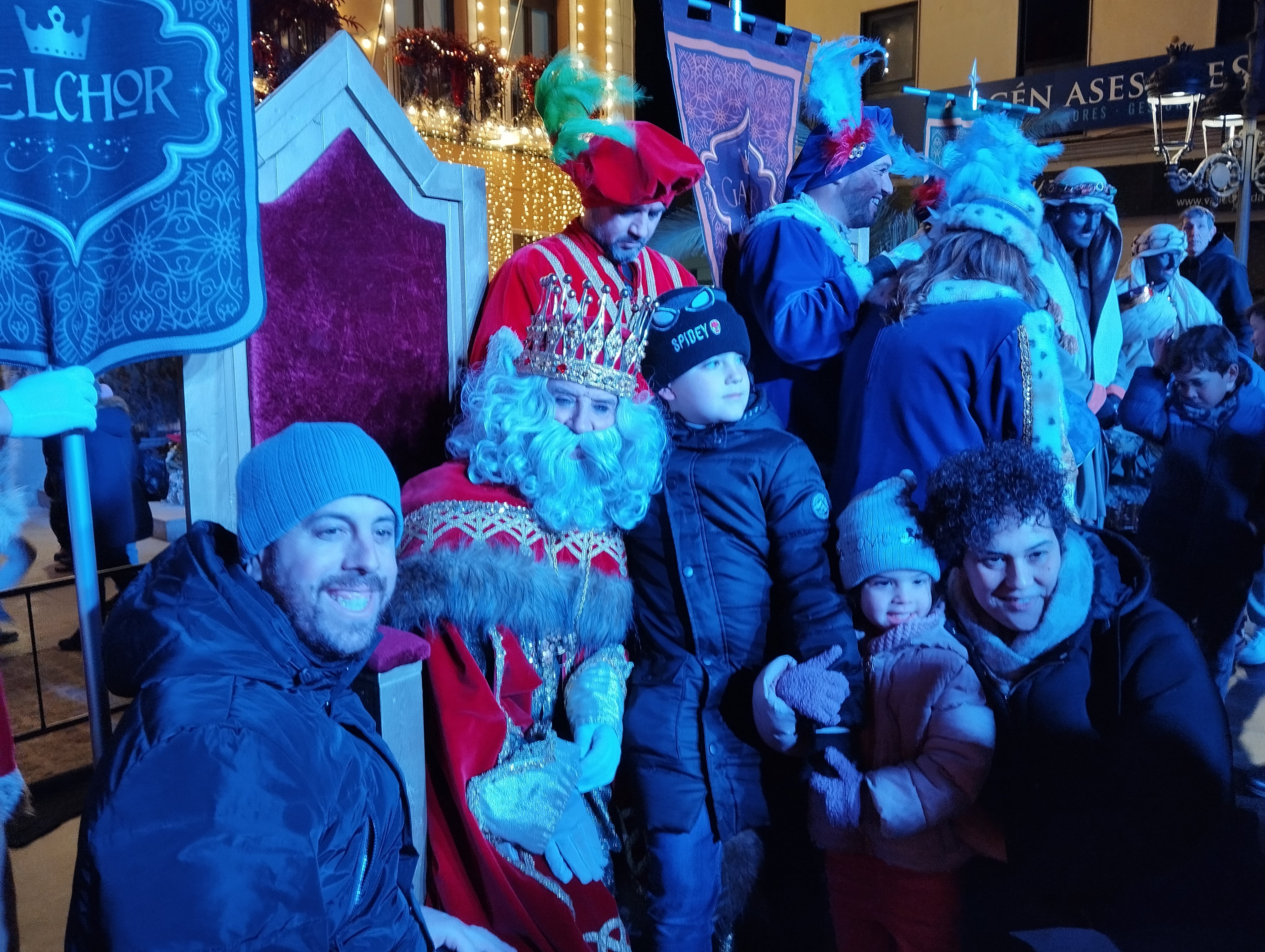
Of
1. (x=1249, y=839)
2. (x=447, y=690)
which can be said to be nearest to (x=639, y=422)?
(x=447, y=690)

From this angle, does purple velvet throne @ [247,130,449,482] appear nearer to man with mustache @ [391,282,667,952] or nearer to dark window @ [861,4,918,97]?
man with mustache @ [391,282,667,952]

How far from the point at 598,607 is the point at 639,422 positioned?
42 centimetres

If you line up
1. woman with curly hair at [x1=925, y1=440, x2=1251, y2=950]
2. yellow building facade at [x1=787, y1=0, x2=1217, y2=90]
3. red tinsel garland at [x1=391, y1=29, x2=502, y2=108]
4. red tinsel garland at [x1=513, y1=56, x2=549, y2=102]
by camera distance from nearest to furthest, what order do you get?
woman with curly hair at [x1=925, y1=440, x2=1251, y2=950]
red tinsel garland at [x1=391, y1=29, x2=502, y2=108]
red tinsel garland at [x1=513, y1=56, x2=549, y2=102]
yellow building facade at [x1=787, y1=0, x2=1217, y2=90]

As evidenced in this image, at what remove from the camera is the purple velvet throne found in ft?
6.99

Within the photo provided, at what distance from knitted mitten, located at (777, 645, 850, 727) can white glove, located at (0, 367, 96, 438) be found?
4.48 feet

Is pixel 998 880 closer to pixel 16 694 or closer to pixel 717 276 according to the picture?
pixel 717 276

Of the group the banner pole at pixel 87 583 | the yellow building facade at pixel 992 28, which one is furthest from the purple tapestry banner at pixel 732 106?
the yellow building facade at pixel 992 28

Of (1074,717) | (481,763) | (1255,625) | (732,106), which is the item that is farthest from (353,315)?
(1255,625)

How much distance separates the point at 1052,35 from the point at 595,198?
35.0ft

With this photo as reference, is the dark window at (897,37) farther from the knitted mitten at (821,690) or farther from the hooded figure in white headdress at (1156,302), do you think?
the knitted mitten at (821,690)

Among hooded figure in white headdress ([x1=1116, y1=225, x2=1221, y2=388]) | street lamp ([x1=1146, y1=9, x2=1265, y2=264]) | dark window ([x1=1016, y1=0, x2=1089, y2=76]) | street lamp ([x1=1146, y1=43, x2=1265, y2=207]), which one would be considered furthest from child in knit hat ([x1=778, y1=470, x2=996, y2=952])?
dark window ([x1=1016, y1=0, x2=1089, y2=76])

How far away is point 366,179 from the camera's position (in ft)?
7.55

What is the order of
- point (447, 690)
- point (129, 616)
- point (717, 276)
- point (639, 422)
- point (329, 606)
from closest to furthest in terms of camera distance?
1. point (129, 616)
2. point (329, 606)
3. point (447, 690)
4. point (639, 422)
5. point (717, 276)

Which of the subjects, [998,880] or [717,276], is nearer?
[998,880]
